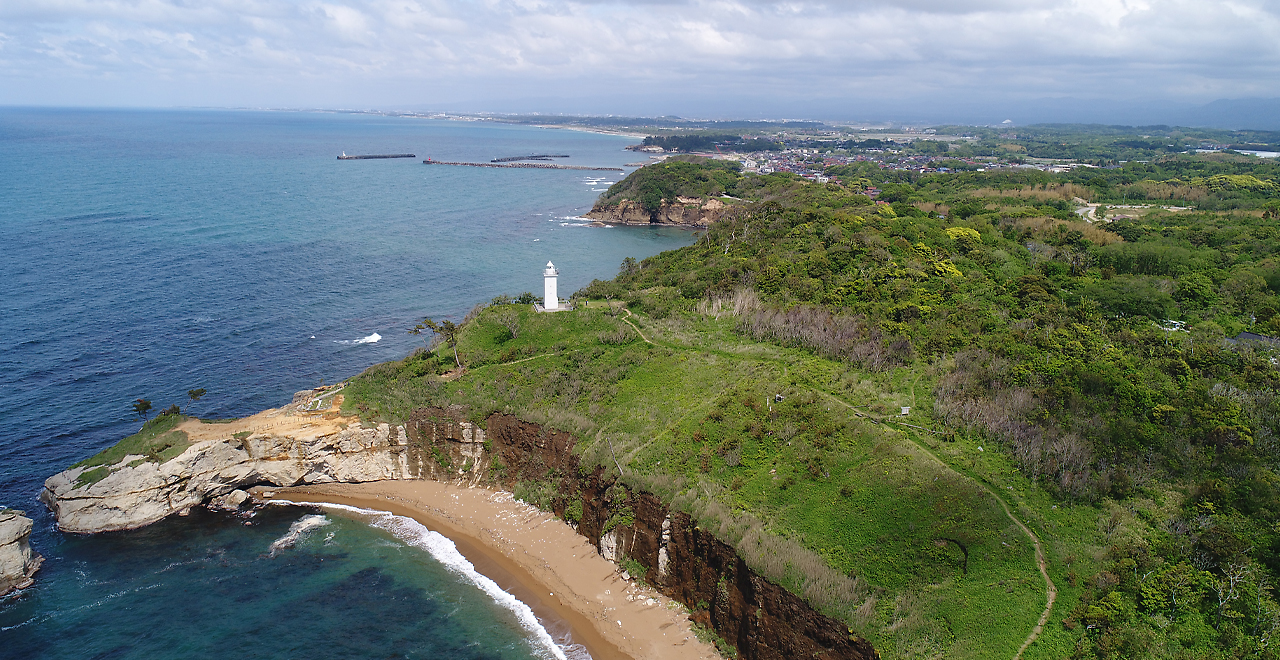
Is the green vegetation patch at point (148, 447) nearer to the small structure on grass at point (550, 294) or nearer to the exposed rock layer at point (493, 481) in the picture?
the exposed rock layer at point (493, 481)

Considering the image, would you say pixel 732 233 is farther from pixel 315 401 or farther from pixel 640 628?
pixel 640 628

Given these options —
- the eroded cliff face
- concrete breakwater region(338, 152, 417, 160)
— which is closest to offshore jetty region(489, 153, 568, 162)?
concrete breakwater region(338, 152, 417, 160)

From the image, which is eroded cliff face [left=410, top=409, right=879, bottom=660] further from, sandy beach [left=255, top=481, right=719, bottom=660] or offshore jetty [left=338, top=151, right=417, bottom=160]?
offshore jetty [left=338, top=151, right=417, bottom=160]

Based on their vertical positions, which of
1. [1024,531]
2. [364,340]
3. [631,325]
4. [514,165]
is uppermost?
[514,165]

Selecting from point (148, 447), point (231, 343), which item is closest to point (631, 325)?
point (148, 447)

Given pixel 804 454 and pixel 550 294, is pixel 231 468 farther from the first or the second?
pixel 804 454

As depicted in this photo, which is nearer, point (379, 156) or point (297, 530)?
point (297, 530)

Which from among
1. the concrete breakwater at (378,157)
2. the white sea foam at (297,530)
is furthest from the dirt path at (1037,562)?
the concrete breakwater at (378,157)
